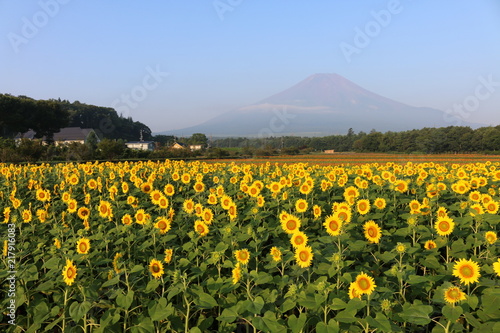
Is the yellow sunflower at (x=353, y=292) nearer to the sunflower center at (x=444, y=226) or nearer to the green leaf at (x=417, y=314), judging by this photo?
the green leaf at (x=417, y=314)

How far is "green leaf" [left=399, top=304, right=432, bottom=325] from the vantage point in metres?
2.25

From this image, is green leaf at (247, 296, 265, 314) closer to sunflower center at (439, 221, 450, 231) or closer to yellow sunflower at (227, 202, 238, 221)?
yellow sunflower at (227, 202, 238, 221)

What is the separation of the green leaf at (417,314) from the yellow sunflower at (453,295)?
0.15m

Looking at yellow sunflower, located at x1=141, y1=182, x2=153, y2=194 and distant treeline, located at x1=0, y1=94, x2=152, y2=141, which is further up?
distant treeline, located at x1=0, y1=94, x2=152, y2=141

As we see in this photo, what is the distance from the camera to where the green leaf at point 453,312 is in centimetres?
219

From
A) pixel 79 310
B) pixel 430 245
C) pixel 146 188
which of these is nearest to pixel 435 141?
pixel 146 188

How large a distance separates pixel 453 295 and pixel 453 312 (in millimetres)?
111

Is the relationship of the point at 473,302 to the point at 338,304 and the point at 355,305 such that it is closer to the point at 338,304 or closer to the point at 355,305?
the point at 355,305

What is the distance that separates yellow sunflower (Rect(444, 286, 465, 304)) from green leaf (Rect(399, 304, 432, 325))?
15 centimetres

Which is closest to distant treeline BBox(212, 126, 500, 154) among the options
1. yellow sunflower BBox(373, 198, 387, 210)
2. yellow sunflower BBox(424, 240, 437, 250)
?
yellow sunflower BBox(373, 198, 387, 210)

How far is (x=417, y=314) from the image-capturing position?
231cm

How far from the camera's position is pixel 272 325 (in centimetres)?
235

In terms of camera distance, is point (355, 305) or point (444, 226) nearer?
point (355, 305)

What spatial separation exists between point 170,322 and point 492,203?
159 inches
